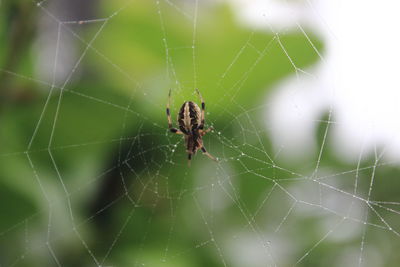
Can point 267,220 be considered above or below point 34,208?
below

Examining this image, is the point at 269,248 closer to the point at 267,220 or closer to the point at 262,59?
the point at 267,220

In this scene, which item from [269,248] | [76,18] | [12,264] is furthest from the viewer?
[76,18]

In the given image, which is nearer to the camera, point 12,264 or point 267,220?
point 12,264

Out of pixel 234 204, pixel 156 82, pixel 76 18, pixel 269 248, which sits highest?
pixel 76 18

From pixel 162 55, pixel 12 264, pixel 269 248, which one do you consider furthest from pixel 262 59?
pixel 12 264
